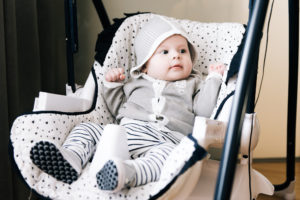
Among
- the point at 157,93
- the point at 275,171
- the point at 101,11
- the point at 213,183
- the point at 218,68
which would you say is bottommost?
the point at 275,171

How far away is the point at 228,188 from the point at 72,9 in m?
0.82

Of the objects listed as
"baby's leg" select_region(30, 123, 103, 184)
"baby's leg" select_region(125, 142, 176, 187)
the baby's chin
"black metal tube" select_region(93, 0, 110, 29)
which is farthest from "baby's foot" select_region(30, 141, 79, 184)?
"black metal tube" select_region(93, 0, 110, 29)

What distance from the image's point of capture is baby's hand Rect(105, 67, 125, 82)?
134cm

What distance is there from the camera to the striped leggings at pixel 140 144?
913 mm

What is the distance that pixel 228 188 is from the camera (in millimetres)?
→ 763

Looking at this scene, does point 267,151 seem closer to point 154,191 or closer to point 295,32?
point 295,32

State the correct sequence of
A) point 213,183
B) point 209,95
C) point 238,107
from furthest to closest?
point 209,95, point 213,183, point 238,107

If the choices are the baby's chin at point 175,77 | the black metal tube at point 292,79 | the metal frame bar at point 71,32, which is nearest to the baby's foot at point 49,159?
the metal frame bar at point 71,32

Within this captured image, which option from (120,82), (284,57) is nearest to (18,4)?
(120,82)

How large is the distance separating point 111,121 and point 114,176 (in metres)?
0.57

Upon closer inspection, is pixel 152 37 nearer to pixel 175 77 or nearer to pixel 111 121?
pixel 175 77

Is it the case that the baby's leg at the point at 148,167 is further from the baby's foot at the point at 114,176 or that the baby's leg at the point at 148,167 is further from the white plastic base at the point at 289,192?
the white plastic base at the point at 289,192

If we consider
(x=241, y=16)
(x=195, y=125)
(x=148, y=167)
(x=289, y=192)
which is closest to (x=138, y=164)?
(x=148, y=167)

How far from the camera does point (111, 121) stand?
1384 millimetres
